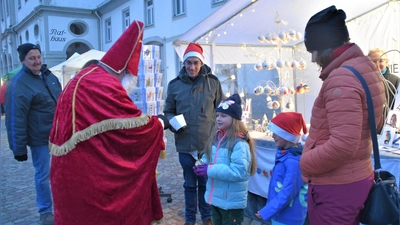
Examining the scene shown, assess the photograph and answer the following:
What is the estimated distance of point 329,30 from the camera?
1.73 meters

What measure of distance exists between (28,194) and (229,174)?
3.80 meters

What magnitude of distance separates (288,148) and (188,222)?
1591mm

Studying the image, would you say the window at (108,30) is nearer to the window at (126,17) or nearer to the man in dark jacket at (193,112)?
the window at (126,17)

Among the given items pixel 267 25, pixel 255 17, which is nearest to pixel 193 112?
pixel 255 17

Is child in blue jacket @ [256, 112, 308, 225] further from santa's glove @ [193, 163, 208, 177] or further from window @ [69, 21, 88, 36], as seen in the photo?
window @ [69, 21, 88, 36]

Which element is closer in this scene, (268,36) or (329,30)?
(329,30)

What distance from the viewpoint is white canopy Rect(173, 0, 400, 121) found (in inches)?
191

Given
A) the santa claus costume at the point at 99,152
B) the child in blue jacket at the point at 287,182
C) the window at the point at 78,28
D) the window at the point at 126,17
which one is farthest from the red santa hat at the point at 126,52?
the window at the point at 78,28

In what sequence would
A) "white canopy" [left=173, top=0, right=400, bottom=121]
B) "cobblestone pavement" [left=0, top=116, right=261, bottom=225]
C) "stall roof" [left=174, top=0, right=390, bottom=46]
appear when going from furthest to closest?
"white canopy" [left=173, top=0, right=400, bottom=121] < "stall roof" [left=174, top=0, right=390, bottom=46] < "cobblestone pavement" [left=0, top=116, right=261, bottom=225]

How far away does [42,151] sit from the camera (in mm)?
3832

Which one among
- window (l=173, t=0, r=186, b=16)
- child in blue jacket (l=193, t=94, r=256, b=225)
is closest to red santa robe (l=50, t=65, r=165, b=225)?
child in blue jacket (l=193, t=94, r=256, b=225)

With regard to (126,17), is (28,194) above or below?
below

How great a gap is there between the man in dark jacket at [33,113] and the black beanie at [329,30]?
3069 millimetres

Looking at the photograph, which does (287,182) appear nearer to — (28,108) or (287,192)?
(287,192)
